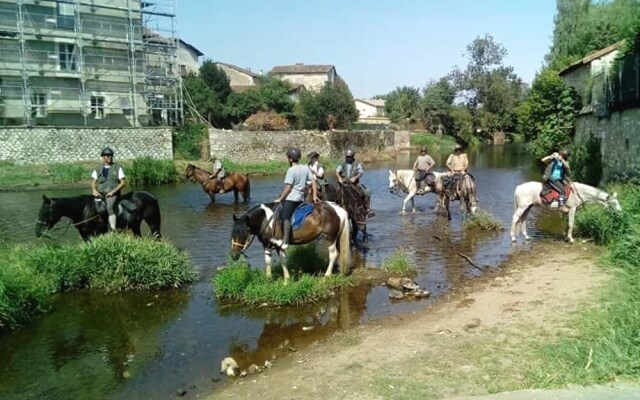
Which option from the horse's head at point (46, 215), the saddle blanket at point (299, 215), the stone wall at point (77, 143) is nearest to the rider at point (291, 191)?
the saddle blanket at point (299, 215)

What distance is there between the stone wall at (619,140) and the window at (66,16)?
34315 millimetres

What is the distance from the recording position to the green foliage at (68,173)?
90.8 feet

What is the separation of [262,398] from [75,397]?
7.54 feet

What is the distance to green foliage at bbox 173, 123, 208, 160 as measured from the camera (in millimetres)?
36906

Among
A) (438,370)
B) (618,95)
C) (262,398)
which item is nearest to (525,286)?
(438,370)

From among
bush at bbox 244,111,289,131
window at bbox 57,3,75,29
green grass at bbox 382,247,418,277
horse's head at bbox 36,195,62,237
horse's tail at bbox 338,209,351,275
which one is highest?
window at bbox 57,3,75,29

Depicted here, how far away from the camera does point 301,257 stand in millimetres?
10523

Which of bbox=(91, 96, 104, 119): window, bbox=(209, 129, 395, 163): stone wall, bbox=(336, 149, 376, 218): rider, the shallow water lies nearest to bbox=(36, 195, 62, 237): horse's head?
the shallow water

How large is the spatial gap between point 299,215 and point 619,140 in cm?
1456

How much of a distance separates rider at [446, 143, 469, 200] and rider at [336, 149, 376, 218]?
4309mm

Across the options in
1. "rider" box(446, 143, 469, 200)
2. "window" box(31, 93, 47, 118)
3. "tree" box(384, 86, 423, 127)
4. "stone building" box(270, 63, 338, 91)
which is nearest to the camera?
"rider" box(446, 143, 469, 200)

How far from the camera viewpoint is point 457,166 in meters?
16.5

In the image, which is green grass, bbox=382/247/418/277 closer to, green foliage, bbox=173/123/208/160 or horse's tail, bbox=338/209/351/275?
horse's tail, bbox=338/209/351/275

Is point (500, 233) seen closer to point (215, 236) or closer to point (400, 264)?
point (400, 264)
